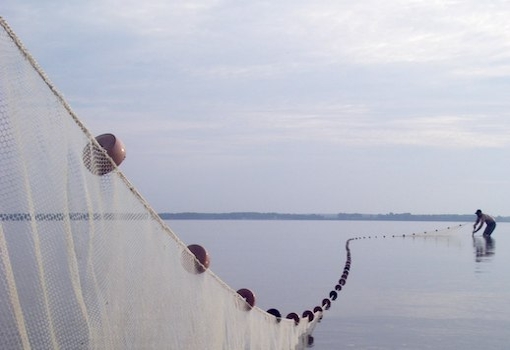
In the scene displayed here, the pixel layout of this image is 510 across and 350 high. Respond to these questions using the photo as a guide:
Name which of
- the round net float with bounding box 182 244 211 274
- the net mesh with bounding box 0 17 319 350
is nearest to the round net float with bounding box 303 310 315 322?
the round net float with bounding box 182 244 211 274

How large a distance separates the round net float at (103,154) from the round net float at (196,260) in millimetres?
1955

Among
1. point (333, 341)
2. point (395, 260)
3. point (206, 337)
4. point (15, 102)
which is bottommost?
point (395, 260)

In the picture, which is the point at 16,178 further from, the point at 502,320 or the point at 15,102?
the point at 502,320

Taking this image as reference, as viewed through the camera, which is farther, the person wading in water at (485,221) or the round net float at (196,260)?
the person wading in water at (485,221)

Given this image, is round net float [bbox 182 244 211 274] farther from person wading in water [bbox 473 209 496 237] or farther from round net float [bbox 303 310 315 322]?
person wading in water [bbox 473 209 496 237]

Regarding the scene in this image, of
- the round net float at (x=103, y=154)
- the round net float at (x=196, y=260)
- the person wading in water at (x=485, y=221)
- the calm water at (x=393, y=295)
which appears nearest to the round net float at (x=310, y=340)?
the calm water at (x=393, y=295)

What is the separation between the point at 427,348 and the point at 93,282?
11865 mm

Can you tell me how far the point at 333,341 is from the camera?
1794cm

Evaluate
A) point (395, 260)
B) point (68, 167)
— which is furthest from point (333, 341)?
point (395, 260)

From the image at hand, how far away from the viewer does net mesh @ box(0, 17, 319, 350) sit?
5301 millimetres

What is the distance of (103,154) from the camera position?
6598mm

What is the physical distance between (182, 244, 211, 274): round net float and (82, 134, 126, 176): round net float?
77.0 inches

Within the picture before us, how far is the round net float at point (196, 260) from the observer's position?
8635 mm

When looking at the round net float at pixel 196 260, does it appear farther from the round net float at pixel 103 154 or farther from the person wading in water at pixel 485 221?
the person wading in water at pixel 485 221
